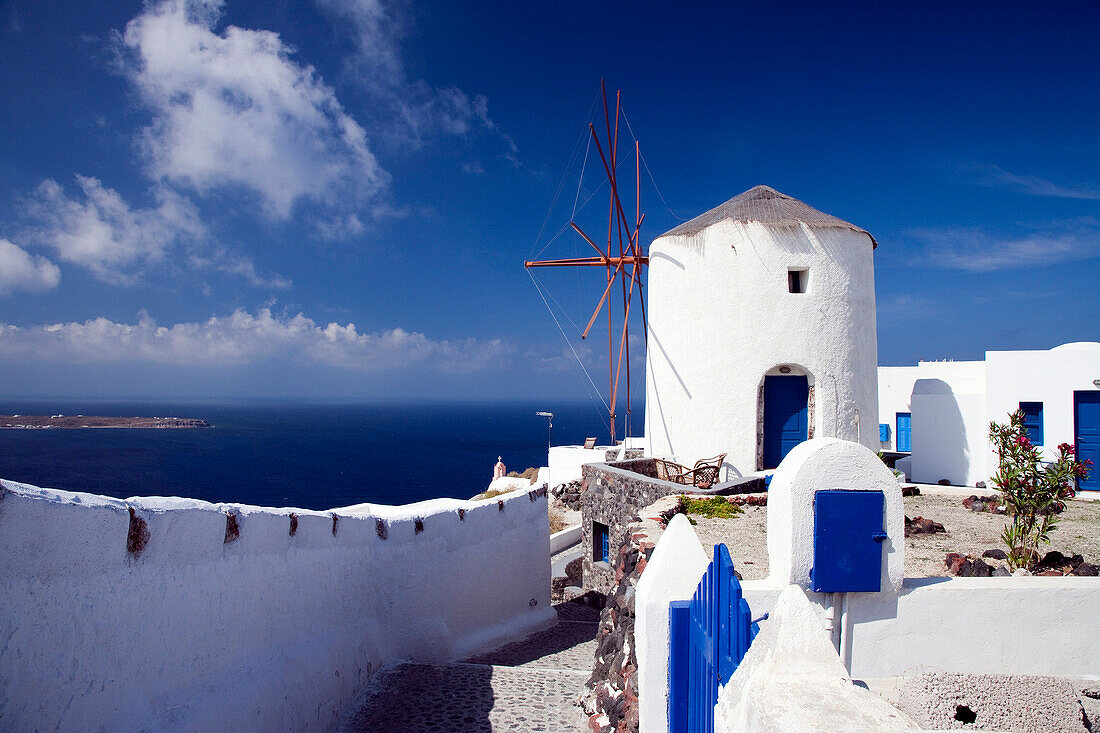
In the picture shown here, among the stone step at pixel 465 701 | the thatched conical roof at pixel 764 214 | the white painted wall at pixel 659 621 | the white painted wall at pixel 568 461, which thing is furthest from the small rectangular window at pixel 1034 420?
the white painted wall at pixel 659 621

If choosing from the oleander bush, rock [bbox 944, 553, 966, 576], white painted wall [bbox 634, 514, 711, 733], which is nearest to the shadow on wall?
the oleander bush

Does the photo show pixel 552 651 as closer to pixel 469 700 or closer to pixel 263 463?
pixel 469 700

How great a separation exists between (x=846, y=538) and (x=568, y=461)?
17699 mm

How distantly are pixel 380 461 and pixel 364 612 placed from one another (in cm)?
7582

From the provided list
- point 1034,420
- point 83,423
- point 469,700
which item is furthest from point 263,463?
point 83,423

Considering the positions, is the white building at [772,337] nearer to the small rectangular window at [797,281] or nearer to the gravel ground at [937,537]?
the small rectangular window at [797,281]

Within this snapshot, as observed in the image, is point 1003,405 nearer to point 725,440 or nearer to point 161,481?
point 725,440

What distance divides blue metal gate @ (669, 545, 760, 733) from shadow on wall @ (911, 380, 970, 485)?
1283cm

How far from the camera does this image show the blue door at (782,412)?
39.7 ft

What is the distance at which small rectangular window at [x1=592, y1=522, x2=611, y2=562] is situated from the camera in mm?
11656

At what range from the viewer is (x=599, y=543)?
1181 centimetres

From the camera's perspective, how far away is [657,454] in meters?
13.1

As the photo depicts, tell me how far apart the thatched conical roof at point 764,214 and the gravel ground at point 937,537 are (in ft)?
18.3

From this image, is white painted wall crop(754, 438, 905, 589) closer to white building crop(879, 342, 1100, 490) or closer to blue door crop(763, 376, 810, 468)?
blue door crop(763, 376, 810, 468)
